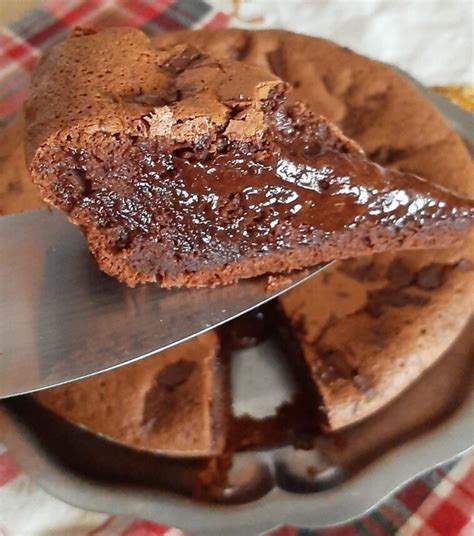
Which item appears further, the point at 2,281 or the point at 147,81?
the point at 2,281

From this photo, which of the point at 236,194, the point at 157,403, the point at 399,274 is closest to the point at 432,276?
the point at 399,274

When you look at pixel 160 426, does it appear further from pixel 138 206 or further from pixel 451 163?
pixel 451 163

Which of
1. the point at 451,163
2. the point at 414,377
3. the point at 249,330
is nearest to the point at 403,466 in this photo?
the point at 414,377

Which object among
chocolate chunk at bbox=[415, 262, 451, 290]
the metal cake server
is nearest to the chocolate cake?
chocolate chunk at bbox=[415, 262, 451, 290]

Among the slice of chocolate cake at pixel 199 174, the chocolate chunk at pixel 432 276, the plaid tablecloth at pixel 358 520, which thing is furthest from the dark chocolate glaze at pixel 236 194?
the plaid tablecloth at pixel 358 520

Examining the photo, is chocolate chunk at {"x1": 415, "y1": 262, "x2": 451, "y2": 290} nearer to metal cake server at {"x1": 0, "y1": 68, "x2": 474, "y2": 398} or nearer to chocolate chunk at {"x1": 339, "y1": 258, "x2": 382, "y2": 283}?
chocolate chunk at {"x1": 339, "y1": 258, "x2": 382, "y2": 283}

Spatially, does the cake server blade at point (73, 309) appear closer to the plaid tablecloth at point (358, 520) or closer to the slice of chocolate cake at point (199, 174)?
the slice of chocolate cake at point (199, 174)
